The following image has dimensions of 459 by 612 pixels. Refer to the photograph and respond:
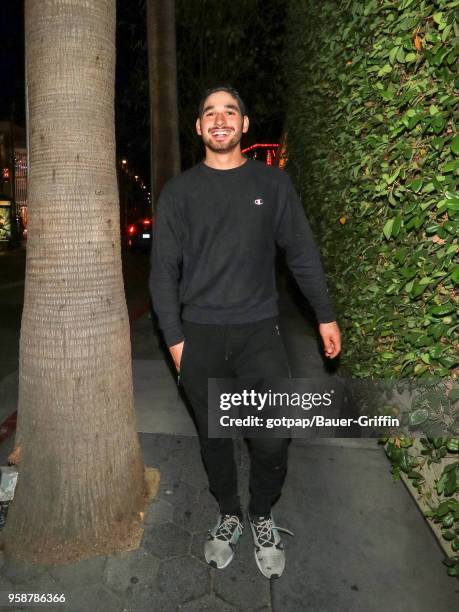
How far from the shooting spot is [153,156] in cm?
824

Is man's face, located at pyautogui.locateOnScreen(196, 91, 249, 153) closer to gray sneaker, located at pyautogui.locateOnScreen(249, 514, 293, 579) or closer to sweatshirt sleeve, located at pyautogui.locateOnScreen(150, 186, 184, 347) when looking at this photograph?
sweatshirt sleeve, located at pyautogui.locateOnScreen(150, 186, 184, 347)

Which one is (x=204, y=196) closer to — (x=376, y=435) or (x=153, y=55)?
(x=376, y=435)

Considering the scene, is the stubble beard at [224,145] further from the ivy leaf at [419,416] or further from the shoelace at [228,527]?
the shoelace at [228,527]

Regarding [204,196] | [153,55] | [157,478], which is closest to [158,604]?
[157,478]

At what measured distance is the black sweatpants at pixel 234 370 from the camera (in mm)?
2549

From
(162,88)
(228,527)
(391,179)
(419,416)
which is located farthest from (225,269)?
(162,88)

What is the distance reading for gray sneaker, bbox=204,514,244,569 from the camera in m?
2.59

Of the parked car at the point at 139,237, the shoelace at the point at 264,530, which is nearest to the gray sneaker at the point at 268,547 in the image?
the shoelace at the point at 264,530

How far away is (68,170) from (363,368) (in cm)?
270

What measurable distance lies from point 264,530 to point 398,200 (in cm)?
207

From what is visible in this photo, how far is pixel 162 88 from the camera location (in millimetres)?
7840

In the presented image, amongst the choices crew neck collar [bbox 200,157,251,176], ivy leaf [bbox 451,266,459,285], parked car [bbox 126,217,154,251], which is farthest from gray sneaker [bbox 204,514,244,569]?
parked car [bbox 126,217,154,251]

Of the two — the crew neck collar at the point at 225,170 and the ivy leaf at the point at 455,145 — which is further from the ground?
the crew neck collar at the point at 225,170

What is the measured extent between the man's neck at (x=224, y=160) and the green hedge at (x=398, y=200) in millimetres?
815
